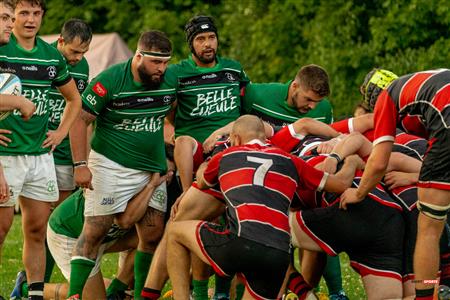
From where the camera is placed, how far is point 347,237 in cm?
813

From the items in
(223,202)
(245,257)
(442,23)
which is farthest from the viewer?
(442,23)

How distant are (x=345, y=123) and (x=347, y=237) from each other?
4.38 feet

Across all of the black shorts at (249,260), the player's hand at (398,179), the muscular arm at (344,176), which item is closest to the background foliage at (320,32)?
the player's hand at (398,179)

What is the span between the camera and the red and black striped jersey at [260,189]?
25.2 ft

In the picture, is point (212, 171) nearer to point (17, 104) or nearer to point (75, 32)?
point (17, 104)

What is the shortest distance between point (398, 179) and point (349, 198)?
1.74ft

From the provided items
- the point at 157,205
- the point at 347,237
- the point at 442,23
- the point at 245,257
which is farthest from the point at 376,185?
the point at 442,23

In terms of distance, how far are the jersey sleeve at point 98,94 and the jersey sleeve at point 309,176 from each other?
1723 mm

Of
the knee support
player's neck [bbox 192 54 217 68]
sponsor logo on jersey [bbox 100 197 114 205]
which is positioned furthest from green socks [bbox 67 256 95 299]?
the knee support

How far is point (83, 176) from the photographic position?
29.1 feet

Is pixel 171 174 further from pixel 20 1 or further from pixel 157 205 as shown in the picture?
pixel 20 1

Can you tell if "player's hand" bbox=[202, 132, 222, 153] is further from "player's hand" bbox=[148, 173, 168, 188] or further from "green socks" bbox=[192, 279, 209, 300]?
"green socks" bbox=[192, 279, 209, 300]

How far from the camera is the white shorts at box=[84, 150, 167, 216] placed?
901 cm

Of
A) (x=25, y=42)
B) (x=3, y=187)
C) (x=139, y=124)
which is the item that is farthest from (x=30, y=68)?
(x=3, y=187)
